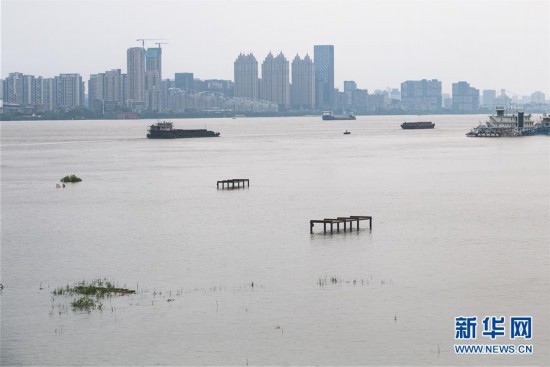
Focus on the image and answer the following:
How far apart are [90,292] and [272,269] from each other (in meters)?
7.28

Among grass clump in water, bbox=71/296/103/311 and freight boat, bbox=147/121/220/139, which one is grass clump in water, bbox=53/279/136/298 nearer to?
grass clump in water, bbox=71/296/103/311

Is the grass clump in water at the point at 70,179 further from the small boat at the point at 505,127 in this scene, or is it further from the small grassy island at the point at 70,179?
the small boat at the point at 505,127

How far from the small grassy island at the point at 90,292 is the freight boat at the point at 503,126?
12877 centimetres

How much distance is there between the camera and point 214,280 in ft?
108

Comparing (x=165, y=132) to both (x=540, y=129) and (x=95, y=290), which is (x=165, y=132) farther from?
(x=95, y=290)

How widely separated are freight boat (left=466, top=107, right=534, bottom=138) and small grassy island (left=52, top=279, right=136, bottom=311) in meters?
129

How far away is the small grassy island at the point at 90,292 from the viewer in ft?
96.1

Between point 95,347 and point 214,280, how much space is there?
809 cm

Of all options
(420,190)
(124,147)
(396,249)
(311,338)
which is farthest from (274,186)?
(124,147)

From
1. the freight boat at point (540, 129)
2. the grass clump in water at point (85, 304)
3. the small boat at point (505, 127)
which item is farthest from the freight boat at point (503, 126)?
the grass clump in water at point (85, 304)

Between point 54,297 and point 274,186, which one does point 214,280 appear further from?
point 274,186

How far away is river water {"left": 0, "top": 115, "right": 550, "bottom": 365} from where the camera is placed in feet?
83.1

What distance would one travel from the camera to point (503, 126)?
153125 mm

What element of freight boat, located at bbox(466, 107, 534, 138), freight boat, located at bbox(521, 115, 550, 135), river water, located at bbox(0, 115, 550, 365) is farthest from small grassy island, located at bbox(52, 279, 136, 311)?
freight boat, located at bbox(521, 115, 550, 135)
